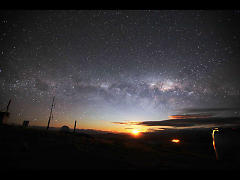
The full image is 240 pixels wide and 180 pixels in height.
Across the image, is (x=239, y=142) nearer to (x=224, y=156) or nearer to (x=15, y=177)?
(x=224, y=156)

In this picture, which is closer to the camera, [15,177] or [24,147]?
[15,177]

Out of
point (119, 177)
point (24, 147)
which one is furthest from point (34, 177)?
point (24, 147)

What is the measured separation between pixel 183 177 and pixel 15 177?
2.05 metres

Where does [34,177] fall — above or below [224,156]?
above
